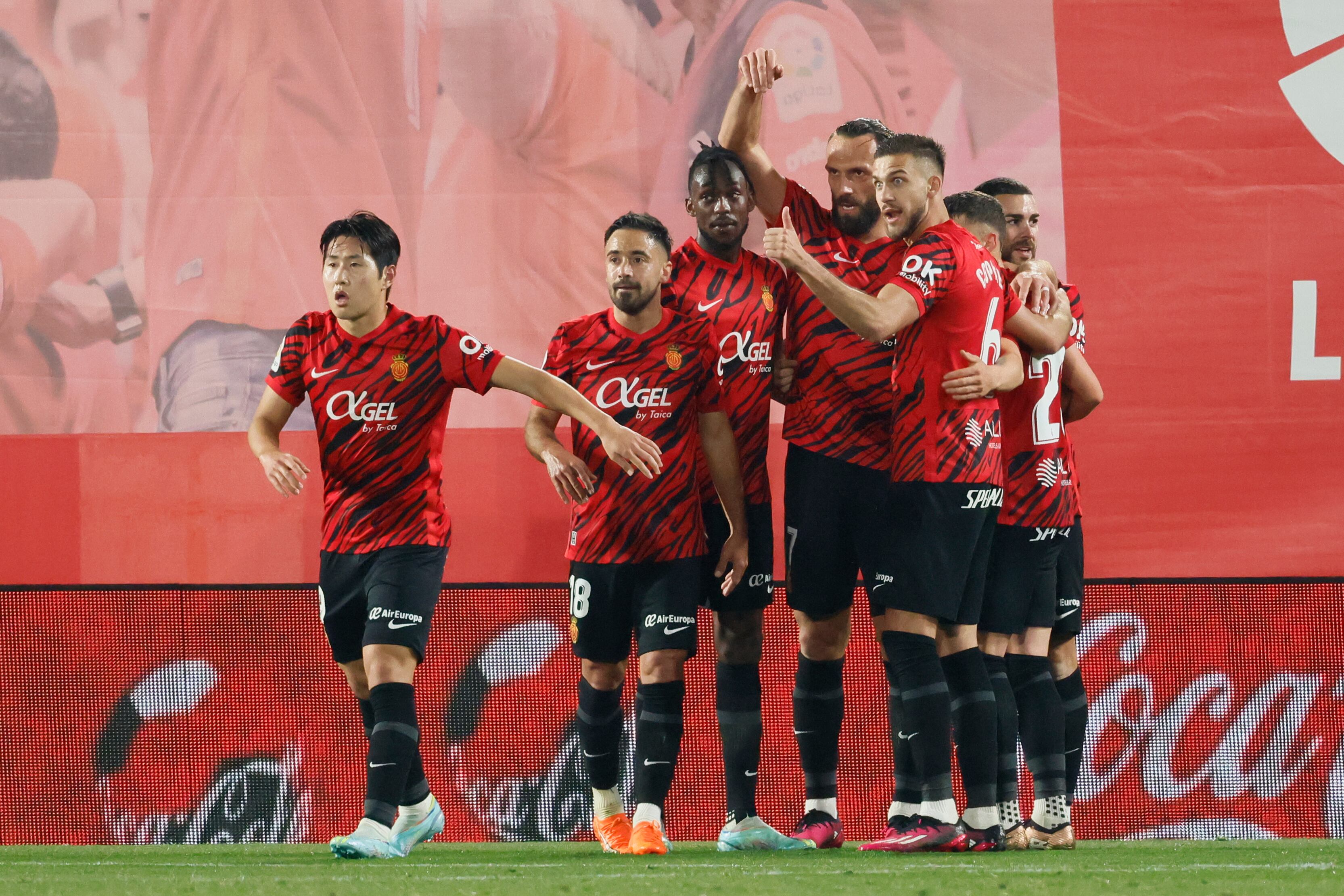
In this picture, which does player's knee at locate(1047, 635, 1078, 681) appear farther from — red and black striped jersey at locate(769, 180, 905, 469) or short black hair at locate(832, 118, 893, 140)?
short black hair at locate(832, 118, 893, 140)

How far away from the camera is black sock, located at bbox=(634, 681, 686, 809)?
4211 mm

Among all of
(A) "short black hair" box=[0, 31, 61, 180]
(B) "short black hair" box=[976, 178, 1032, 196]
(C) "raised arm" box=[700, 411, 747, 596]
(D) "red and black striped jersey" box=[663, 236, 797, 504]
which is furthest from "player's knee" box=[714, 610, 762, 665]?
(A) "short black hair" box=[0, 31, 61, 180]

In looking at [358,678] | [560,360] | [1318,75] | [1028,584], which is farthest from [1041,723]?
[1318,75]

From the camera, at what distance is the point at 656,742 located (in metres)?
4.22

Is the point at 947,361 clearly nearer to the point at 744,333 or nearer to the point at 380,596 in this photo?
the point at 744,333

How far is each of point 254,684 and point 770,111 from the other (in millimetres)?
3345

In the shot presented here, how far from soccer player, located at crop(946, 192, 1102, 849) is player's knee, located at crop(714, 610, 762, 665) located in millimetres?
702

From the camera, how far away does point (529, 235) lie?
6246 millimetres

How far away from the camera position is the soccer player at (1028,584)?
14.1ft

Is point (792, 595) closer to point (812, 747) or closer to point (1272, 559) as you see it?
point (812, 747)

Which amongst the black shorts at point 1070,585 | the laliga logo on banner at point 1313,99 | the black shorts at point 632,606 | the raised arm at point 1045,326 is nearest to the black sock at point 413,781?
the black shorts at point 632,606

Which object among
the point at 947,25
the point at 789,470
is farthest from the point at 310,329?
the point at 947,25

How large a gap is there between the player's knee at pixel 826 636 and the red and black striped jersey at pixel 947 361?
0.66 meters

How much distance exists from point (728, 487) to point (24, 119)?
13.2 feet
